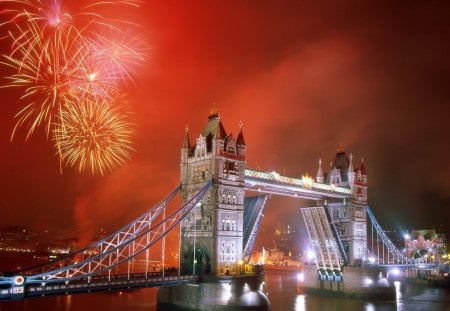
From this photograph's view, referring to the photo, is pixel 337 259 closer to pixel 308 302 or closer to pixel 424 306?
pixel 308 302

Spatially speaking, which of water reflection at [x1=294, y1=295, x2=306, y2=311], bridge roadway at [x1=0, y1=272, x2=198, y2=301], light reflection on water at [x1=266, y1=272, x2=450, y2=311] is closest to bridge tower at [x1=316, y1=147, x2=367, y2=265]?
light reflection on water at [x1=266, y1=272, x2=450, y2=311]

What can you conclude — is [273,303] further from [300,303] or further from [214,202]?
[214,202]

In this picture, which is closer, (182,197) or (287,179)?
(182,197)

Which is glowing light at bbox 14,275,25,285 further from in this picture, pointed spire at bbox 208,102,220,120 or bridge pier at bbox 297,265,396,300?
bridge pier at bbox 297,265,396,300

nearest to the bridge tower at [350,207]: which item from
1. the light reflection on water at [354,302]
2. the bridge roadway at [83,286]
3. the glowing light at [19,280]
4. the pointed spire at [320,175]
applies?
the pointed spire at [320,175]

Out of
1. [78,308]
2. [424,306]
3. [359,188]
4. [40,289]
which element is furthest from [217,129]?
[424,306]

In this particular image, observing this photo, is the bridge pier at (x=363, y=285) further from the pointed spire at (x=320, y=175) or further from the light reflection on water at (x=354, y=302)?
the pointed spire at (x=320, y=175)
